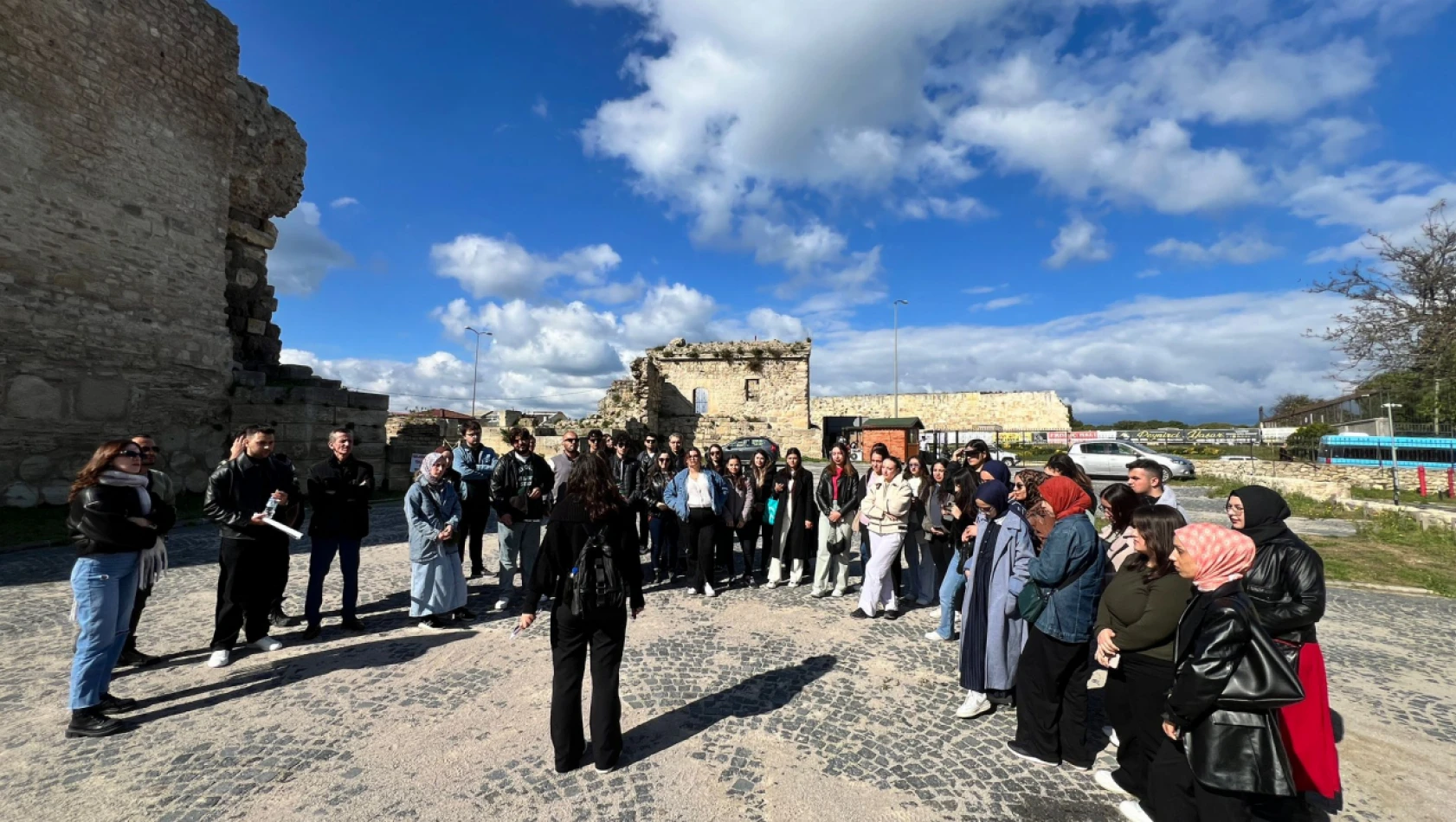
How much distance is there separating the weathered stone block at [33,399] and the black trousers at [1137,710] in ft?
45.8

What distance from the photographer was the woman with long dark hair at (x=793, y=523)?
686 cm

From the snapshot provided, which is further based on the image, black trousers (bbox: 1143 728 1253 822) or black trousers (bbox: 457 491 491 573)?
black trousers (bbox: 457 491 491 573)

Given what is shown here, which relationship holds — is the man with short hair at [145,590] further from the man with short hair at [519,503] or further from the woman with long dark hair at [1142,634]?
the woman with long dark hair at [1142,634]

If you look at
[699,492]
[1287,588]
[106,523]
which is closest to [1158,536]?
[1287,588]

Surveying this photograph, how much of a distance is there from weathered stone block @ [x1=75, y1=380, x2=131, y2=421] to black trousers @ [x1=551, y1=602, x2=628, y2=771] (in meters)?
11.5

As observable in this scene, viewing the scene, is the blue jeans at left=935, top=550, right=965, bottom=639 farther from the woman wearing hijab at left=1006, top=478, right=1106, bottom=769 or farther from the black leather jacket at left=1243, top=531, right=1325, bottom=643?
the black leather jacket at left=1243, top=531, right=1325, bottom=643

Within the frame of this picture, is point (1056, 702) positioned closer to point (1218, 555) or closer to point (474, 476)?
point (1218, 555)

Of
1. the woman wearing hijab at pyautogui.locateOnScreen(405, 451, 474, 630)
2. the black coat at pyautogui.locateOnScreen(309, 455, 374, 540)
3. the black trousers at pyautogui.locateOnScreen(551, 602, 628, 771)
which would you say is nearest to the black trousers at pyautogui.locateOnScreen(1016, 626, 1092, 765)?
the black trousers at pyautogui.locateOnScreen(551, 602, 628, 771)

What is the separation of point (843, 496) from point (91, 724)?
5.92 metres

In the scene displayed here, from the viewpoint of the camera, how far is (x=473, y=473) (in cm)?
623

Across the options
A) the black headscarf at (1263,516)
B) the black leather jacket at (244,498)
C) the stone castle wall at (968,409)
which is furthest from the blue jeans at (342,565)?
the stone castle wall at (968,409)

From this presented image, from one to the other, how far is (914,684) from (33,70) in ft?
48.3

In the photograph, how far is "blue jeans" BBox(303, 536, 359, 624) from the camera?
4848mm

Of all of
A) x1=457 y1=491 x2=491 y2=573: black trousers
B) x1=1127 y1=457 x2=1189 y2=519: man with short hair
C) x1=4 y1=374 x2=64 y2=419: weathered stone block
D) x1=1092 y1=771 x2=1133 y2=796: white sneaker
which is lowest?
x1=1092 y1=771 x2=1133 y2=796: white sneaker
